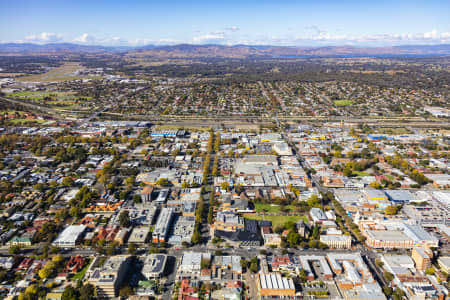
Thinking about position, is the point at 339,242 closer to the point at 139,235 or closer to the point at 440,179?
the point at 139,235

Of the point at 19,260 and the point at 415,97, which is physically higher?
the point at 415,97

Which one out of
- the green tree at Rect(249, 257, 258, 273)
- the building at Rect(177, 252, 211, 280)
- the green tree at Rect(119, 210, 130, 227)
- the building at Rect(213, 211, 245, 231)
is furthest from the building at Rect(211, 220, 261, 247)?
the green tree at Rect(119, 210, 130, 227)

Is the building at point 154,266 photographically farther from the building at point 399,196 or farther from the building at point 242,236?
the building at point 399,196

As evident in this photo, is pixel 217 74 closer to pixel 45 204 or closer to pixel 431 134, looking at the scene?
pixel 431 134

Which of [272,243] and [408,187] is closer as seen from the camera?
[272,243]

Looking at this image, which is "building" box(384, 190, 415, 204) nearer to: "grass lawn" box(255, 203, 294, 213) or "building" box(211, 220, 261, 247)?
"grass lawn" box(255, 203, 294, 213)

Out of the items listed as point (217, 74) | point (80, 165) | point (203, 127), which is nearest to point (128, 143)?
point (80, 165)
